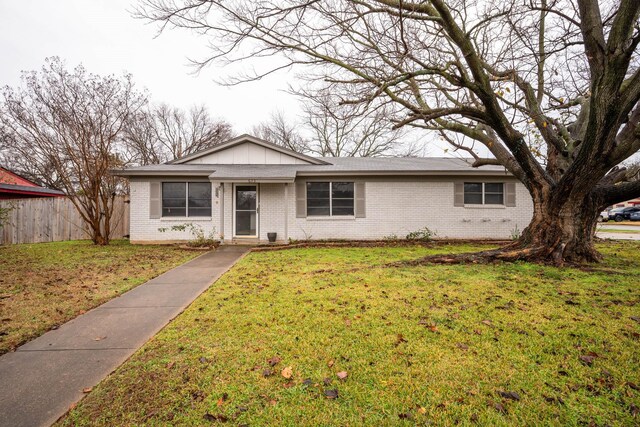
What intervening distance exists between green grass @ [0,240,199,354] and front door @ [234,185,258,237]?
8.09 feet

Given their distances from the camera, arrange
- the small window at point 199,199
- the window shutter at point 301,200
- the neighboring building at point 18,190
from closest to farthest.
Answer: the neighboring building at point 18,190 < the small window at point 199,199 < the window shutter at point 301,200

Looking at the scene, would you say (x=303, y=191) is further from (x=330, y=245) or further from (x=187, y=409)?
(x=187, y=409)

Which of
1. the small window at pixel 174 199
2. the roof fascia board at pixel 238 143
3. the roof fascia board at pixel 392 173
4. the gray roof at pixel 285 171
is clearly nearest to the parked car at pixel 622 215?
the gray roof at pixel 285 171

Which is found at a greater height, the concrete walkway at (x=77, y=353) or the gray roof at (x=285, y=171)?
the gray roof at (x=285, y=171)

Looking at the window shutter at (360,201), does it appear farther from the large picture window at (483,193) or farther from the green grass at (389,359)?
the green grass at (389,359)

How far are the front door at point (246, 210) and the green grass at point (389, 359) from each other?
6.87 metres

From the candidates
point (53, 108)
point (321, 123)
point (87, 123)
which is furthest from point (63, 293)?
point (321, 123)

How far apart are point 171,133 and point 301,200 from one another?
24586mm

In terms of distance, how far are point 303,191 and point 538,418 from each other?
1038 centimetres

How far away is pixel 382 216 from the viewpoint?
1211 cm

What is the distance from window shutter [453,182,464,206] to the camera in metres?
12.2

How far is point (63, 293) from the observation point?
504 centimetres

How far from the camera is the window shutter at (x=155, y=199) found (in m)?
11.5

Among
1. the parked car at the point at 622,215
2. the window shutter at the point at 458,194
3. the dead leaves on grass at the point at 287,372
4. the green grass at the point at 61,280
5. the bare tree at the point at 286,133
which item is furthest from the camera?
the parked car at the point at 622,215
